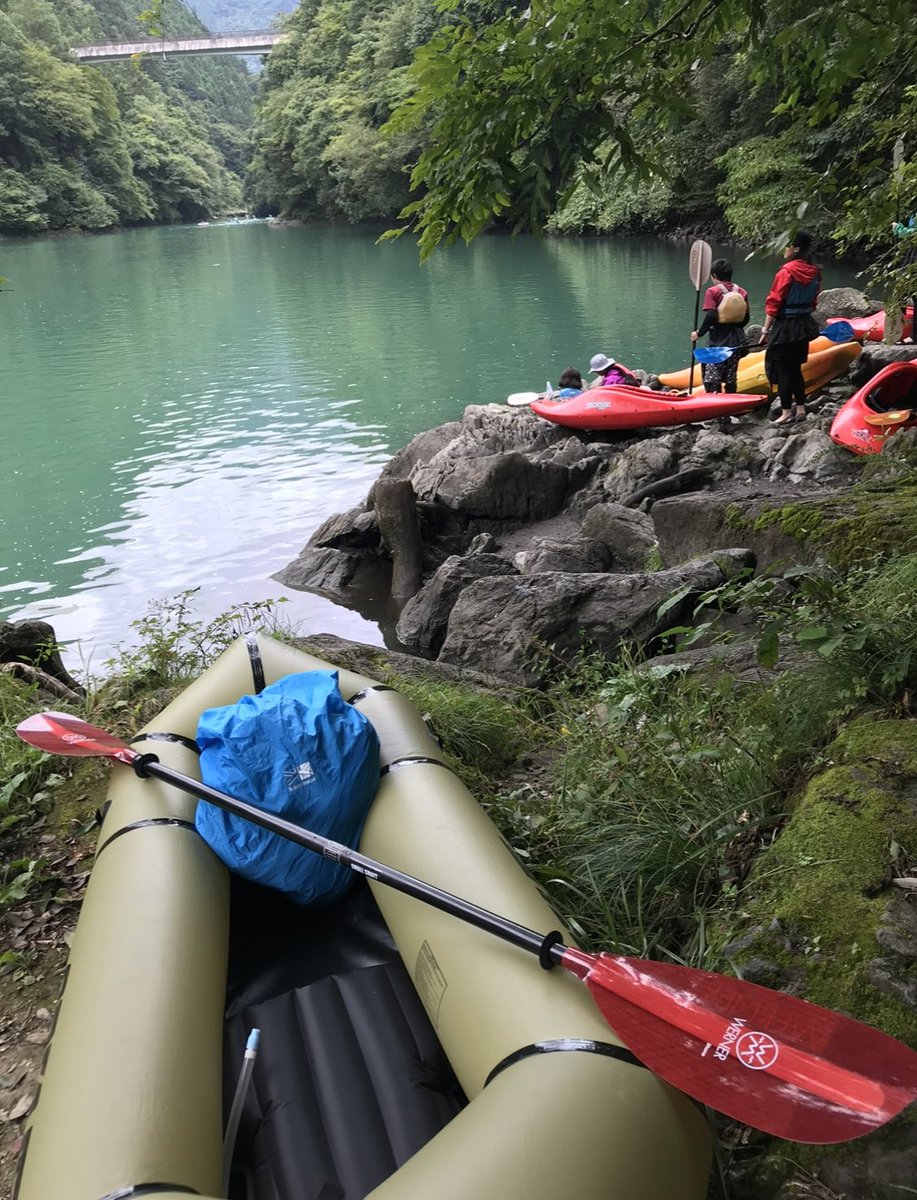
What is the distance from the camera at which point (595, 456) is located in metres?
8.68

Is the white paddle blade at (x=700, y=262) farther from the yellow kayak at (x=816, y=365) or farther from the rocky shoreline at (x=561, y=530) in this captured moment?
the rocky shoreline at (x=561, y=530)

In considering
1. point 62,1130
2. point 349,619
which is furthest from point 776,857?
point 349,619

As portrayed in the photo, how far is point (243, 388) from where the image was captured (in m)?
14.8

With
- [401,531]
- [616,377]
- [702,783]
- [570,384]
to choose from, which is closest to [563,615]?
[702,783]

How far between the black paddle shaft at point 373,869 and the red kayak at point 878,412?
5.54 metres

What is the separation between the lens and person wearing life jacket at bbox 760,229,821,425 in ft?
23.7

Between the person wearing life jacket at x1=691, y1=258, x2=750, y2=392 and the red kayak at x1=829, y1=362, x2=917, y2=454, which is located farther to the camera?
the person wearing life jacket at x1=691, y1=258, x2=750, y2=392

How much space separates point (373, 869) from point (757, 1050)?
905 millimetres

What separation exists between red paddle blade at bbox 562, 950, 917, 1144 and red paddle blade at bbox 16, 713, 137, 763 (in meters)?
1.64

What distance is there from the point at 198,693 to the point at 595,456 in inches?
248

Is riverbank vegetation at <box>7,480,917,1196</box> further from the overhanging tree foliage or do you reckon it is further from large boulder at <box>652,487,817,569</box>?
the overhanging tree foliage

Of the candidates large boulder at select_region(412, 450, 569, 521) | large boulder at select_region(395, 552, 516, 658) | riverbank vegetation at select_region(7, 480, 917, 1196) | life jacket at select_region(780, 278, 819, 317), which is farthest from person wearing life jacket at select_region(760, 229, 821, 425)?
riverbank vegetation at select_region(7, 480, 917, 1196)

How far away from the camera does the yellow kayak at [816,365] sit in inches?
345

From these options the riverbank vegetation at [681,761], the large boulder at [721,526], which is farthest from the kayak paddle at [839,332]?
the riverbank vegetation at [681,761]
